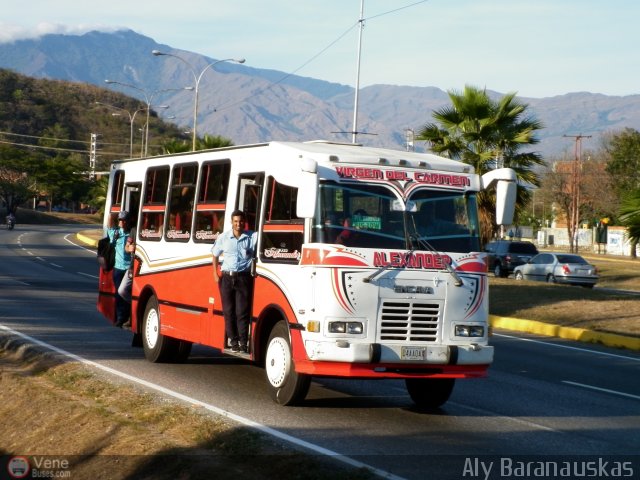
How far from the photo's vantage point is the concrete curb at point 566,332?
21.0 meters

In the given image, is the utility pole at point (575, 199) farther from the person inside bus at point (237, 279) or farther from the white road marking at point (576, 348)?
the person inside bus at point (237, 279)

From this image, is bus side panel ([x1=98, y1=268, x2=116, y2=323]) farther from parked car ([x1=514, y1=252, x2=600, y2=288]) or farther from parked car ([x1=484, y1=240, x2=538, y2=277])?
parked car ([x1=484, y1=240, x2=538, y2=277])

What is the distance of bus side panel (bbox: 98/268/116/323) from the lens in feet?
54.3

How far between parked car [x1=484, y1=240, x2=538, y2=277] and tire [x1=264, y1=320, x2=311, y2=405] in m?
35.8

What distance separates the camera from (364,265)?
11.0 m

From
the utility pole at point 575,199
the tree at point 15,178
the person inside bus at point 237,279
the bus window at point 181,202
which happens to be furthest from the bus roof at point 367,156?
the tree at point 15,178

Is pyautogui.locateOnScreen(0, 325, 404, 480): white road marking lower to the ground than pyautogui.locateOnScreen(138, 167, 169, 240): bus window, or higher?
lower

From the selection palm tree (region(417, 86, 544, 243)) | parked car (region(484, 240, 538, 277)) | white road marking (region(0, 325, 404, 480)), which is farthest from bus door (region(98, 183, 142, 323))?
parked car (region(484, 240, 538, 277))

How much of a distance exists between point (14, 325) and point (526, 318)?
1207 cm

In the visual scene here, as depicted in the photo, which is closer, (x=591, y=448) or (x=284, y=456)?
(x=284, y=456)

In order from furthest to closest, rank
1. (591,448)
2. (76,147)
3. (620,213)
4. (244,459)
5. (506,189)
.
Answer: (76,147)
(620,213)
(506,189)
(591,448)
(244,459)

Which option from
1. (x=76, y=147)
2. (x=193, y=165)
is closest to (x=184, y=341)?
(x=193, y=165)

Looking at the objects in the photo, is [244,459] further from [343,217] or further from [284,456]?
[343,217]

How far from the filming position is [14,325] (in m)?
18.9
